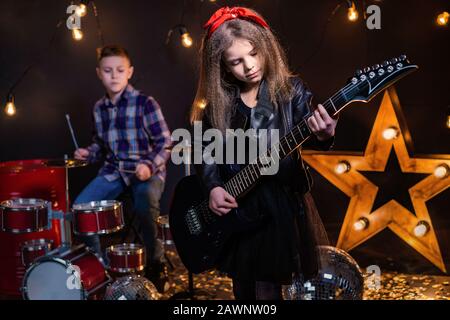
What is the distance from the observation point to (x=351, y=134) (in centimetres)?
504

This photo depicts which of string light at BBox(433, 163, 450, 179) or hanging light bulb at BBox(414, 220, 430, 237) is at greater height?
string light at BBox(433, 163, 450, 179)

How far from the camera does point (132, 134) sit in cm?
502

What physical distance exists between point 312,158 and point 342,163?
0.79 ft

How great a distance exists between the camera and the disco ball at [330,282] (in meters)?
2.97

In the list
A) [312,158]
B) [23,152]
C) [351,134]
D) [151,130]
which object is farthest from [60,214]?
[351,134]

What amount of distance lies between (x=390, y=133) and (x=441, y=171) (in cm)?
46

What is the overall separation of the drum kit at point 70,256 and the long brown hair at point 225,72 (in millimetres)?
1652

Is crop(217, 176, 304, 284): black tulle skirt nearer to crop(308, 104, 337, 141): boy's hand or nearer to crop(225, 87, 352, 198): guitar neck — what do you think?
crop(225, 87, 352, 198): guitar neck

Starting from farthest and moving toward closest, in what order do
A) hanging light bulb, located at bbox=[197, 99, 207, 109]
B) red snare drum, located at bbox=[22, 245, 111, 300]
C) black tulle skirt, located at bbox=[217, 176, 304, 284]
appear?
red snare drum, located at bbox=[22, 245, 111, 300]
hanging light bulb, located at bbox=[197, 99, 207, 109]
black tulle skirt, located at bbox=[217, 176, 304, 284]

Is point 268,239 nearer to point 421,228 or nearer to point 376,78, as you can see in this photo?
point 376,78

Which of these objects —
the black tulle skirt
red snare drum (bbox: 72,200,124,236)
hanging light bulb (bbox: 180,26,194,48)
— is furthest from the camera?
hanging light bulb (bbox: 180,26,194,48)

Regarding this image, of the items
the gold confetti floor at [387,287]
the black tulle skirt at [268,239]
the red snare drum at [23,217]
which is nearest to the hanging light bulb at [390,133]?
the gold confetti floor at [387,287]

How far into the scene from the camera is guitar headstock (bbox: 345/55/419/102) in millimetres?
2553

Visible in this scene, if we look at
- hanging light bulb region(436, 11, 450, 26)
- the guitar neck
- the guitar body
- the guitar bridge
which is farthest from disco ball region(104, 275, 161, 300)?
hanging light bulb region(436, 11, 450, 26)
